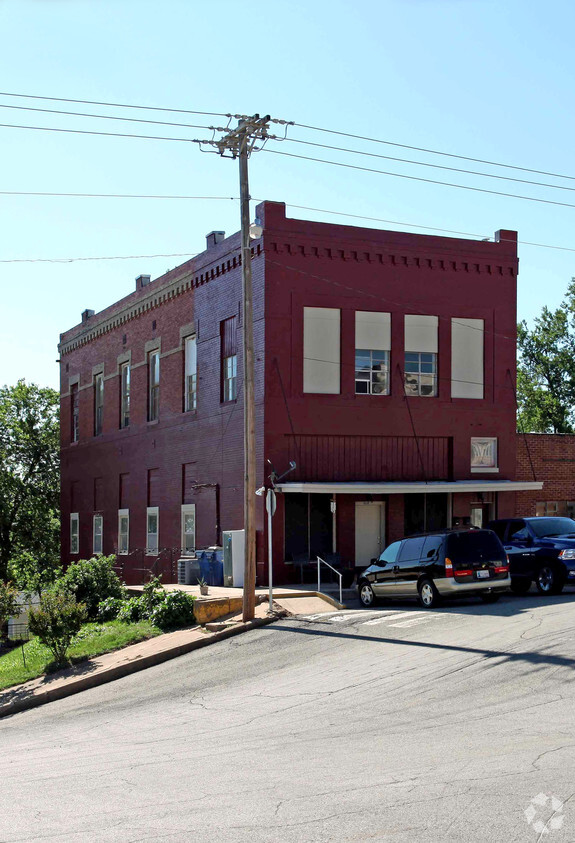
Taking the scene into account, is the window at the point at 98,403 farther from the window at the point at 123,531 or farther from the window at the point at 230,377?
the window at the point at 230,377

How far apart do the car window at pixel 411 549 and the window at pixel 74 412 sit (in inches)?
960

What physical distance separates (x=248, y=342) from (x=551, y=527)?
8458 mm

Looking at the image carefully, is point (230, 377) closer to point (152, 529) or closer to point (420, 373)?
point (420, 373)

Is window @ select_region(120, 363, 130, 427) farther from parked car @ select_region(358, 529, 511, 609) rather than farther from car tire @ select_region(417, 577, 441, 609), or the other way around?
car tire @ select_region(417, 577, 441, 609)

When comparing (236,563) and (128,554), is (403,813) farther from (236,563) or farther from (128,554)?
(128,554)

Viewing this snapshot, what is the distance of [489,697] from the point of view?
1198cm

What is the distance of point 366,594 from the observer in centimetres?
2222

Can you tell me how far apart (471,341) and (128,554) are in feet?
46.9

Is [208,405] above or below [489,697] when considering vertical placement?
above

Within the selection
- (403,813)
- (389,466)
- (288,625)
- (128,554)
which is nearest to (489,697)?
(403,813)

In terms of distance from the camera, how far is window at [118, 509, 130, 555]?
119 feet

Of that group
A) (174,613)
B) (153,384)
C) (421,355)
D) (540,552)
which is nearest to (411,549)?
(540,552)

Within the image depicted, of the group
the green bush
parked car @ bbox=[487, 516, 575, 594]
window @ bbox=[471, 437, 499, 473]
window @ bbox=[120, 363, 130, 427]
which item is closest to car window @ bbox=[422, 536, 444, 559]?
parked car @ bbox=[487, 516, 575, 594]

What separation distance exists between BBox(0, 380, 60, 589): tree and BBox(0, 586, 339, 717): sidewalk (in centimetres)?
3041
